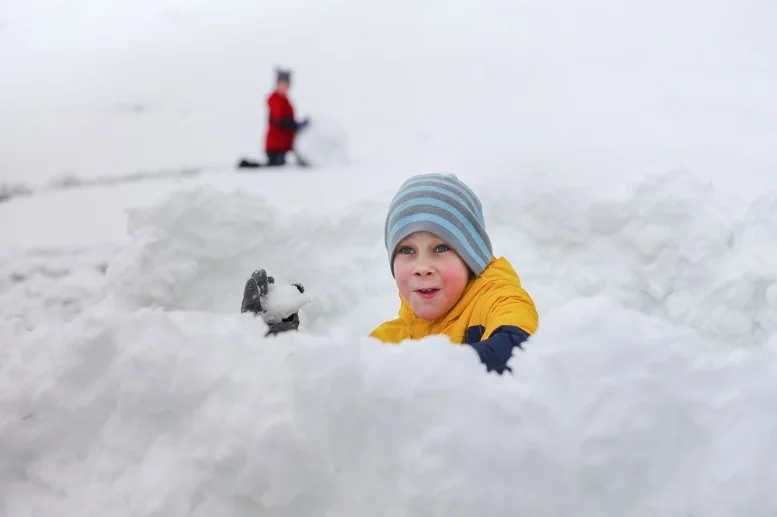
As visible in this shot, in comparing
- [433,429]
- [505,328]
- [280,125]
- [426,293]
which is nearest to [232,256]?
[426,293]

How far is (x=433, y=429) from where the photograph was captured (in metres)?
0.71

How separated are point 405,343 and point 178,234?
4.45 ft

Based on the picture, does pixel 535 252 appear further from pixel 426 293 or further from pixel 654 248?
pixel 426 293

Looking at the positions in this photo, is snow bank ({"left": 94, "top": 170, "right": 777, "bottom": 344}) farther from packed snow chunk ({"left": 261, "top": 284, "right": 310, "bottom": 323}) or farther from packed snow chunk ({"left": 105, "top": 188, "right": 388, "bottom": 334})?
packed snow chunk ({"left": 261, "top": 284, "right": 310, "bottom": 323})

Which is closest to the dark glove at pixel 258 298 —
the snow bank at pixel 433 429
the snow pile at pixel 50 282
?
the snow bank at pixel 433 429

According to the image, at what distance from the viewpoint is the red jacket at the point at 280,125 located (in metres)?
5.07

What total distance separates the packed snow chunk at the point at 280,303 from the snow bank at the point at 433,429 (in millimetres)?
644

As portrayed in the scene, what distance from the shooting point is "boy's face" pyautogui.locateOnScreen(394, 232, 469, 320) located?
1.45 m

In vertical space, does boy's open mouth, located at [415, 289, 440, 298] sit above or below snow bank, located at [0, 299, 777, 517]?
above

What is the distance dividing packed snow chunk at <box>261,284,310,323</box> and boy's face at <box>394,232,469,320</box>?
0.25 metres

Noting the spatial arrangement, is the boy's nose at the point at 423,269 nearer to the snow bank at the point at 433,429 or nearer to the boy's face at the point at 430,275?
the boy's face at the point at 430,275

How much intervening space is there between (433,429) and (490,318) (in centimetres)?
69

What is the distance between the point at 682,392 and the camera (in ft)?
2.37

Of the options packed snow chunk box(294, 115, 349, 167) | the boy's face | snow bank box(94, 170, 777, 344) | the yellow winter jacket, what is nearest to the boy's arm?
the yellow winter jacket
